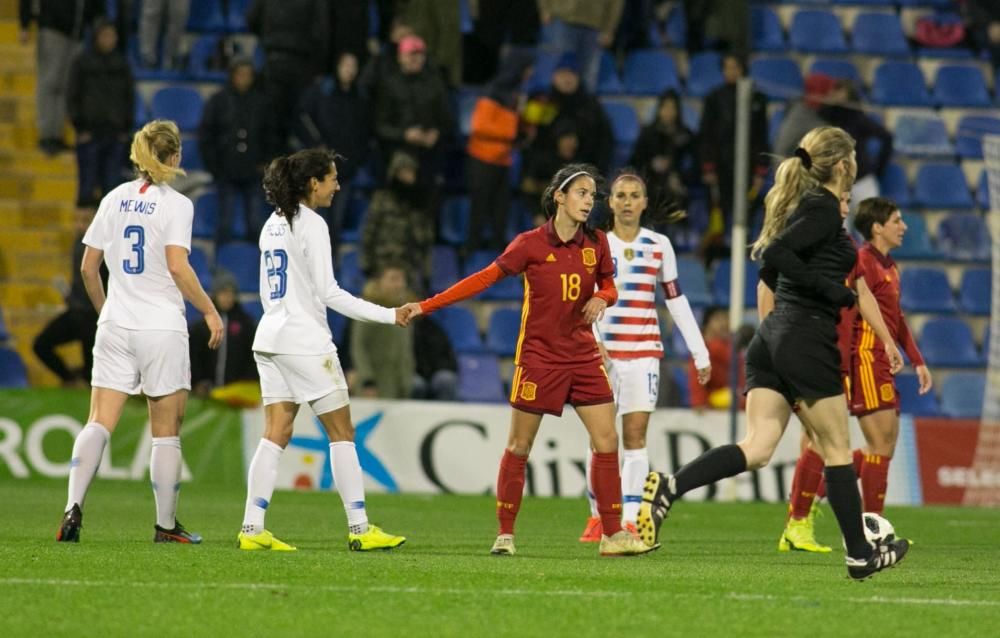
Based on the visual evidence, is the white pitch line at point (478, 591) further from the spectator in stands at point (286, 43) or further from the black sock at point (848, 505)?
the spectator in stands at point (286, 43)

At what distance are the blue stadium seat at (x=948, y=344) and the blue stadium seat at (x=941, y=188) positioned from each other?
1.71 m

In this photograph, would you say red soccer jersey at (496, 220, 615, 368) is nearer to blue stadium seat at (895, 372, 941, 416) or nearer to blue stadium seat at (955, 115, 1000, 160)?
blue stadium seat at (895, 372, 941, 416)

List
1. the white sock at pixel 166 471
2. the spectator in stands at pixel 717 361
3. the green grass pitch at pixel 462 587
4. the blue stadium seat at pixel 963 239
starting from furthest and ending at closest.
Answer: the blue stadium seat at pixel 963 239 < the spectator in stands at pixel 717 361 < the white sock at pixel 166 471 < the green grass pitch at pixel 462 587

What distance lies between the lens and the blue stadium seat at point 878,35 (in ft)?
75.2

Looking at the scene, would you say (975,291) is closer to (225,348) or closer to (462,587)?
(225,348)

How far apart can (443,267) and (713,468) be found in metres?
10.9

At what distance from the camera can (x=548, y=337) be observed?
956 cm

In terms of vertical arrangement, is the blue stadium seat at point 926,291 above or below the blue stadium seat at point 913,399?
above

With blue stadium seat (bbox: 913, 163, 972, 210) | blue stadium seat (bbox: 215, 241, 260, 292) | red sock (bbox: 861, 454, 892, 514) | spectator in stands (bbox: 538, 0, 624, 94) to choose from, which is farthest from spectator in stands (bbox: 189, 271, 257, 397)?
blue stadium seat (bbox: 913, 163, 972, 210)

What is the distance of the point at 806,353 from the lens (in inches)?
322

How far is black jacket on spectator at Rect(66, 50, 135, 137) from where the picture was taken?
19328 mm

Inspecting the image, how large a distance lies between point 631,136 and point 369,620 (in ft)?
50.4

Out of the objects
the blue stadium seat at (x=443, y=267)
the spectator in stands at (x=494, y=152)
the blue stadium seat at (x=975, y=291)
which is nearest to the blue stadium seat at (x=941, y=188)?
the blue stadium seat at (x=975, y=291)

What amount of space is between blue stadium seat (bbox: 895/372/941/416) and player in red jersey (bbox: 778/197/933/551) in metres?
8.43
